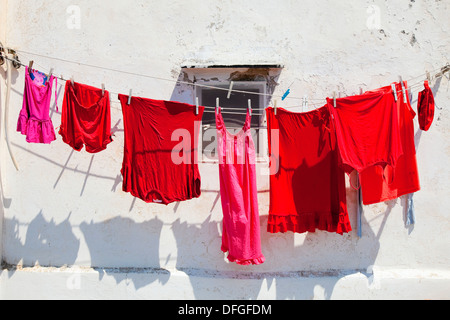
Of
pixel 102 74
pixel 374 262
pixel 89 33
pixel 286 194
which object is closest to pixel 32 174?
pixel 102 74

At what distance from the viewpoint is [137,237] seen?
4219mm

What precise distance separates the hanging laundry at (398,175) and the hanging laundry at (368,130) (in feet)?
0.73

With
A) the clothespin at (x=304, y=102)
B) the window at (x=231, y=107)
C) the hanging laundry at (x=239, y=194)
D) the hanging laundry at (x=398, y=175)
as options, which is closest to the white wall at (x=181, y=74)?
the clothespin at (x=304, y=102)

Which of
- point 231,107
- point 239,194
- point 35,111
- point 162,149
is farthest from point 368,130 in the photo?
point 35,111

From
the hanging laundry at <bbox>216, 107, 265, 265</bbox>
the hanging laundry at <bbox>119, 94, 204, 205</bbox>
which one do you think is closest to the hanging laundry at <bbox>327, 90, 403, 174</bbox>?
the hanging laundry at <bbox>216, 107, 265, 265</bbox>

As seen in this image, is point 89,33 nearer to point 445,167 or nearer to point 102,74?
point 102,74

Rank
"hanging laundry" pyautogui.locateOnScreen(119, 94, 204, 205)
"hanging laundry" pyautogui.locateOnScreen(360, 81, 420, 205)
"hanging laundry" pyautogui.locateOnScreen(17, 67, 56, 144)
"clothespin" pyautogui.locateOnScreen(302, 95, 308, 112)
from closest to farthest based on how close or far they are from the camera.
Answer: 1. "hanging laundry" pyautogui.locateOnScreen(17, 67, 56, 144)
2. "hanging laundry" pyautogui.locateOnScreen(119, 94, 204, 205)
3. "hanging laundry" pyautogui.locateOnScreen(360, 81, 420, 205)
4. "clothespin" pyautogui.locateOnScreen(302, 95, 308, 112)

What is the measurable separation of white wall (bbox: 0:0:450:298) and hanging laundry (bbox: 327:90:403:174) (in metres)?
0.60

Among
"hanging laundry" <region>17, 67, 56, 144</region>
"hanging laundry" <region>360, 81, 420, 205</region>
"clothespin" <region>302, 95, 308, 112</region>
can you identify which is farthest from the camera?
"clothespin" <region>302, 95, 308, 112</region>

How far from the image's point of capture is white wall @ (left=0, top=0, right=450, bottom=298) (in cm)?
421

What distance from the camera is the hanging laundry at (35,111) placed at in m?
3.55

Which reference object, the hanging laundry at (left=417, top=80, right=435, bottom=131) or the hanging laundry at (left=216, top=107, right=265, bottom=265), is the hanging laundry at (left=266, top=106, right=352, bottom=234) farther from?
the hanging laundry at (left=417, top=80, right=435, bottom=131)

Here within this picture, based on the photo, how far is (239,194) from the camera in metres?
3.71

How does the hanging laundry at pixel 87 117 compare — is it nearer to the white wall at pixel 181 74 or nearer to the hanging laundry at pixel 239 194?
the white wall at pixel 181 74
